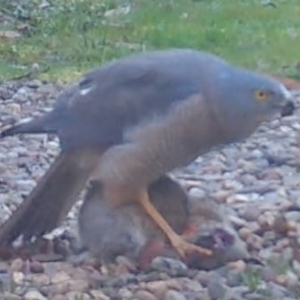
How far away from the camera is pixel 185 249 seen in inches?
254

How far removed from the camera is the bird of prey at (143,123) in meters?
6.14

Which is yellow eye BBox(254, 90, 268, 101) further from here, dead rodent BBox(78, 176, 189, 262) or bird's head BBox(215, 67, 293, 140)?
dead rodent BBox(78, 176, 189, 262)

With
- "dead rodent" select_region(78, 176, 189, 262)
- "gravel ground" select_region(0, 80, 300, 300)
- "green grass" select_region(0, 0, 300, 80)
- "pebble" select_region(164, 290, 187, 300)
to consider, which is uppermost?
"dead rodent" select_region(78, 176, 189, 262)

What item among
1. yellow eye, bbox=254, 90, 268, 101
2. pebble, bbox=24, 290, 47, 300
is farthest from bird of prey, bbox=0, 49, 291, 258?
pebble, bbox=24, 290, 47, 300

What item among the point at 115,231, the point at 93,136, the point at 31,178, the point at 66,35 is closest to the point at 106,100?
the point at 93,136

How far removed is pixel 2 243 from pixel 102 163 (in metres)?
0.56

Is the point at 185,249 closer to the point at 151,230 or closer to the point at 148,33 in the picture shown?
the point at 151,230

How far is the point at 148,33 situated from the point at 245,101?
7538 millimetres

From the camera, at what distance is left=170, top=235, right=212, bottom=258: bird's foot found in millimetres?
6434

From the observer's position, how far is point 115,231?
643cm

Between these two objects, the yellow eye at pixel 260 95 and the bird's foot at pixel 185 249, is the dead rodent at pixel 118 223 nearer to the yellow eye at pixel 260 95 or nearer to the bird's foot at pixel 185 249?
the bird's foot at pixel 185 249

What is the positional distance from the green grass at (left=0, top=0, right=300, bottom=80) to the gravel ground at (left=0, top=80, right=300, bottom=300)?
2.98 metres

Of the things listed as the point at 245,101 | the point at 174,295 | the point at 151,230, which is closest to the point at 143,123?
the point at 245,101

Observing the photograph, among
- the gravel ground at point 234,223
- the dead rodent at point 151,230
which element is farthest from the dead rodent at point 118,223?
the gravel ground at point 234,223
